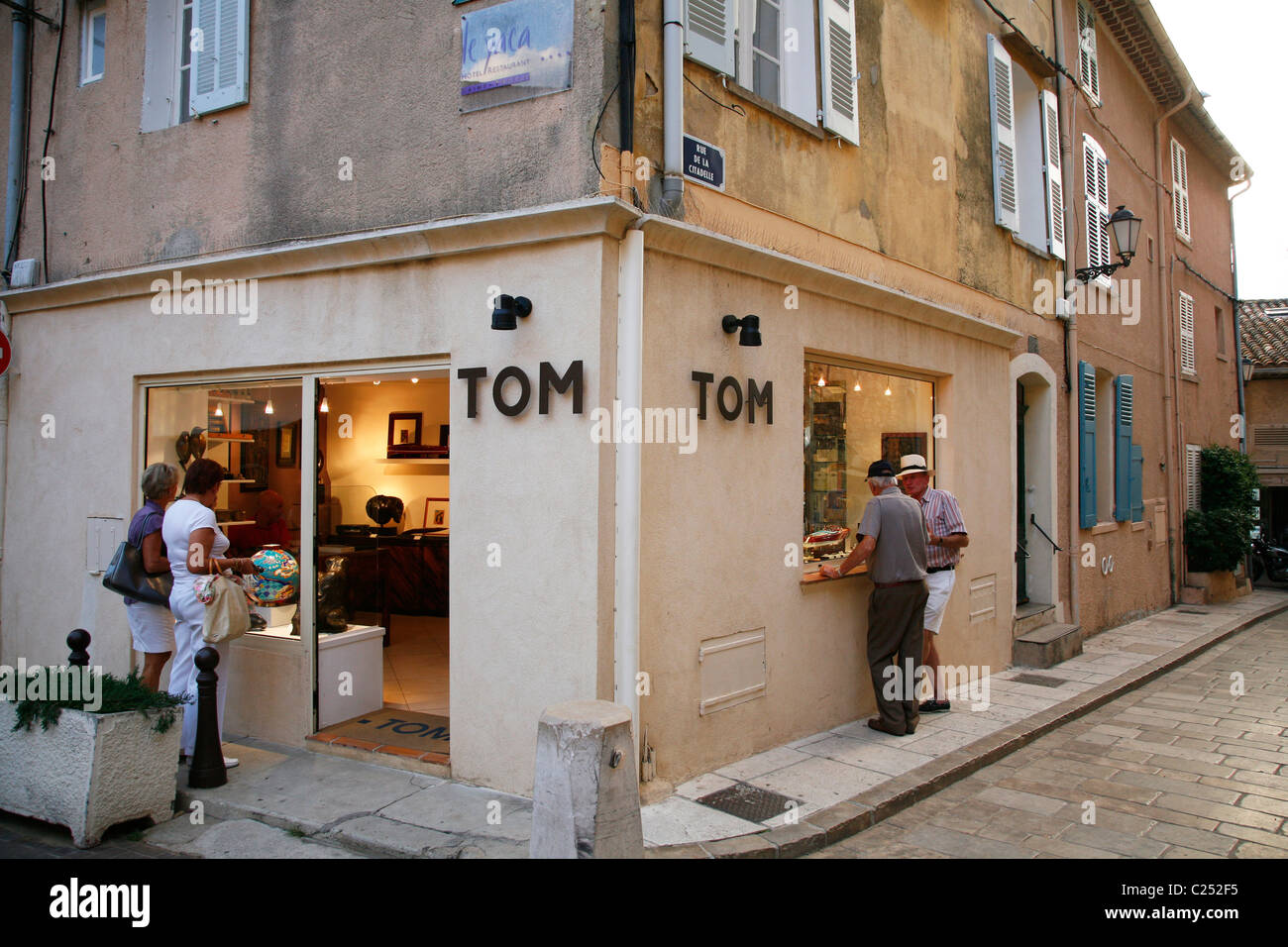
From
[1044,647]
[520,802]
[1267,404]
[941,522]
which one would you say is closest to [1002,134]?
[941,522]

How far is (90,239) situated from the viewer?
7.70 metres

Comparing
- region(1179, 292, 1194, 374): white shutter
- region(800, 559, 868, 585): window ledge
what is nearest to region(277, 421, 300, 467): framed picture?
region(800, 559, 868, 585): window ledge

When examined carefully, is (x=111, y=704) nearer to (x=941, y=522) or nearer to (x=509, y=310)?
(x=509, y=310)

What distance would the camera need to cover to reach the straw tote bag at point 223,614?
575 centimetres

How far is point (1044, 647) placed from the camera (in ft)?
31.5

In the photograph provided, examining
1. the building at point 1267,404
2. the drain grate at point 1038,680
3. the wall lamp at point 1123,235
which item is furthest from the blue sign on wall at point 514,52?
the building at point 1267,404

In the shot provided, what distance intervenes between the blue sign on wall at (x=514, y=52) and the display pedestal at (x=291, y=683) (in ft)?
12.8

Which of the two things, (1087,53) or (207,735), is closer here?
(207,735)

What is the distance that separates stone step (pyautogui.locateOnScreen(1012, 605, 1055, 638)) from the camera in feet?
32.4

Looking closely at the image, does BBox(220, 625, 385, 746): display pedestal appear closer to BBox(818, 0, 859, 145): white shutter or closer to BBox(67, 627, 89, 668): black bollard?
BBox(67, 627, 89, 668): black bollard

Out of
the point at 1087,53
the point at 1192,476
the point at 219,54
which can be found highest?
the point at 1087,53

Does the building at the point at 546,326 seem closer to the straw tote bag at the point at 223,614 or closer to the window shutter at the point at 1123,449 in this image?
the straw tote bag at the point at 223,614

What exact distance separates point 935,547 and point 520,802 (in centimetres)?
429

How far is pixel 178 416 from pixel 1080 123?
464 inches
